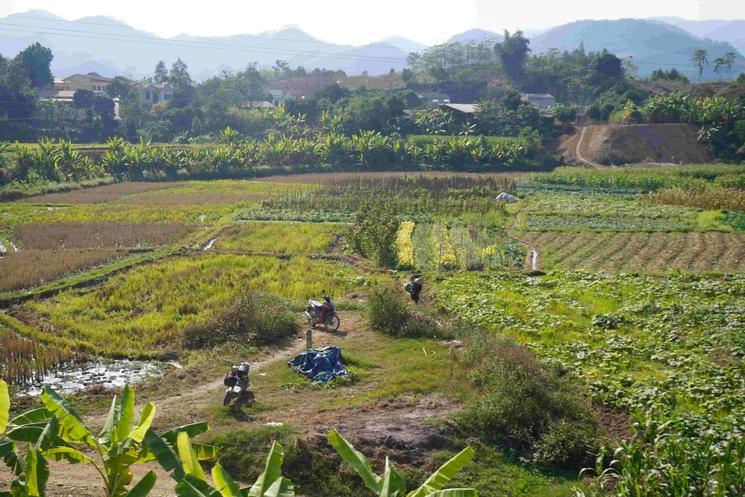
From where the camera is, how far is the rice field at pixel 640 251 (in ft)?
70.6

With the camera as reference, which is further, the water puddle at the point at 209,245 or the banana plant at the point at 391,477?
the water puddle at the point at 209,245

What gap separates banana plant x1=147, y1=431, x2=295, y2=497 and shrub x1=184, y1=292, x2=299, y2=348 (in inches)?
341

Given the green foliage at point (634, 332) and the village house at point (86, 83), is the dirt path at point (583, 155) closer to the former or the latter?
the green foliage at point (634, 332)

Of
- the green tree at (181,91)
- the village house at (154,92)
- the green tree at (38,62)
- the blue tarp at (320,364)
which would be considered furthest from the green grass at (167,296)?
the village house at (154,92)

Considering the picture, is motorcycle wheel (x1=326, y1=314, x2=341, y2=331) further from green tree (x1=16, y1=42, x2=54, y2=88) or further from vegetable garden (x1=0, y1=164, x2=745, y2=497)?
green tree (x1=16, y1=42, x2=54, y2=88)

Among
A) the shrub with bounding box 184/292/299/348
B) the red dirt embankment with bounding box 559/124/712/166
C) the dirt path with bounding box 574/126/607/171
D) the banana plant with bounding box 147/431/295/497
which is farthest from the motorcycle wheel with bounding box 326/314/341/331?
the red dirt embankment with bounding box 559/124/712/166

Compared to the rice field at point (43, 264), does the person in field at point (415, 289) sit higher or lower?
higher

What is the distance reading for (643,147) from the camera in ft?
157

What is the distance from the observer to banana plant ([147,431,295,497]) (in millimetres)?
5629

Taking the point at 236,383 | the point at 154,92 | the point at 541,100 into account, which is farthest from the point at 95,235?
the point at 154,92

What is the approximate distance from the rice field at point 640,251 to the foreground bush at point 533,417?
1048 cm

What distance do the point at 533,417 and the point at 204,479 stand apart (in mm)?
5854

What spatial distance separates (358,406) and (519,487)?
2.96m

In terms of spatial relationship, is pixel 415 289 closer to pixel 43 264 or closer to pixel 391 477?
pixel 391 477
